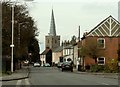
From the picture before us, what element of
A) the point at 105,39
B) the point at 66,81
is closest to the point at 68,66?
the point at 105,39

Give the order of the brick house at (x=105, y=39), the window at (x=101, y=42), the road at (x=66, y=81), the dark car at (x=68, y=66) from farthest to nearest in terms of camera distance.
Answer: the window at (x=101, y=42), the brick house at (x=105, y=39), the dark car at (x=68, y=66), the road at (x=66, y=81)

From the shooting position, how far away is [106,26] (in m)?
75.0

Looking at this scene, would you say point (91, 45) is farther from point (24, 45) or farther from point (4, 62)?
point (4, 62)

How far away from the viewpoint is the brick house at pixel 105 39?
74.8m

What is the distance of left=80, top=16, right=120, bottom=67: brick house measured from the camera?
74.8 meters

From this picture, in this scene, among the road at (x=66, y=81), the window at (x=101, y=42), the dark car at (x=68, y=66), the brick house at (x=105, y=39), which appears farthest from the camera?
the window at (x=101, y=42)

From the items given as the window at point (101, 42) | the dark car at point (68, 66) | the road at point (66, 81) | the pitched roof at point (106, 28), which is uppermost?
the pitched roof at point (106, 28)

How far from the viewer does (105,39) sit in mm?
75438

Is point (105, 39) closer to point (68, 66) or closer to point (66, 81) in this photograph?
point (68, 66)

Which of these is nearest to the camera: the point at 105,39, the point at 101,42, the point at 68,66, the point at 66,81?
the point at 66,81

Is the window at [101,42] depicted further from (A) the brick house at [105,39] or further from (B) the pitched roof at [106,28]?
(B) the pitched roof at [106,28]

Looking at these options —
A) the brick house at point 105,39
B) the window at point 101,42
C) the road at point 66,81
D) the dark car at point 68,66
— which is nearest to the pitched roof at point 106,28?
the brick house at point 105,39

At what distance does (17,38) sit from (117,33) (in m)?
24.5

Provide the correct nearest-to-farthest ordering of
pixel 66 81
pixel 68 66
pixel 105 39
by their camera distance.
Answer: pixel 66 81 < pixel 68 66 < pixel 105 39
